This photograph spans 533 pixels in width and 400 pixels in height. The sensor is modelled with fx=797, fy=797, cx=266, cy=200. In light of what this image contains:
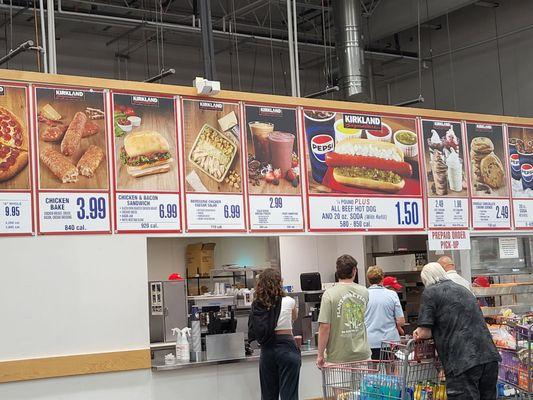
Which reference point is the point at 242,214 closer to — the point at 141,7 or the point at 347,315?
the point at 347,315

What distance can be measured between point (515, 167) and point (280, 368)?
442cm

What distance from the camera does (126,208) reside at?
22.5 ft

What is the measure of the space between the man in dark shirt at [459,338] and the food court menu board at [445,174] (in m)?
3.49

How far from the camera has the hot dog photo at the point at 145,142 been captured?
6.92 metres

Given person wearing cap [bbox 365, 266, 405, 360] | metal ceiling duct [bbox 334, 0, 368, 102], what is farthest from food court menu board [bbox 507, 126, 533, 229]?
metal ceiling duct [bbox 334, 0, 368, 102]

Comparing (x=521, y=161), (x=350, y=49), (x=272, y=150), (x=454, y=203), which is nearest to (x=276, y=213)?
(x=272, y=150)

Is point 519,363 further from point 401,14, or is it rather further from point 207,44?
point 401,14

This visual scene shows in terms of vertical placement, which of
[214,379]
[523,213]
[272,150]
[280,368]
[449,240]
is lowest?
[214,379]

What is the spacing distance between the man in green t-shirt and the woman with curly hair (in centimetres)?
56

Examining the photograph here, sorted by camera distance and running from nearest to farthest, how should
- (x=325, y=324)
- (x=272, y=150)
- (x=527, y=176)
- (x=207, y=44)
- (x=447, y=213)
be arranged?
(x=325, y=324), (x=207, y=44), (x=272, y=150), (x=447, y=213), (x=527, y=176)

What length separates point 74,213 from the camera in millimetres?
6602

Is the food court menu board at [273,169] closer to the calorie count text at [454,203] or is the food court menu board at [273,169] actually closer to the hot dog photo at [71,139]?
the hot dog photo at [71,139]

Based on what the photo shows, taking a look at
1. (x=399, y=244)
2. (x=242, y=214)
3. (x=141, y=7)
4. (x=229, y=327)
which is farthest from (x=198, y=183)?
(x=141, y=7)

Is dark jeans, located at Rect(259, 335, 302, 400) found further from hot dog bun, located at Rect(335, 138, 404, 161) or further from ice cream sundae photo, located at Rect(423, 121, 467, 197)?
ice cream sundae photo, located at Rect(423, 121, 467, 197)
